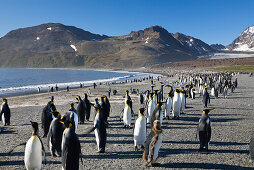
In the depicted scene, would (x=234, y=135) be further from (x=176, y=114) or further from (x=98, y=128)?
(x=98, y=128)

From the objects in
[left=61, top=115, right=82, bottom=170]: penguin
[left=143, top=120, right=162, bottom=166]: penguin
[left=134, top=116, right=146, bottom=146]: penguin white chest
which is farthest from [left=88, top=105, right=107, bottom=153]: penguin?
[left=61, top=115, right=82, bottom=170]: penguin

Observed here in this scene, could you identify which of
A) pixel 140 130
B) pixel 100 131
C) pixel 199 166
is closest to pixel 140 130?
pixel 140 130

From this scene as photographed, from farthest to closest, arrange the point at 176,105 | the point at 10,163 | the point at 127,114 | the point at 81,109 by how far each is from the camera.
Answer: the point at 176,105 → the point at 81,109 → the point at 127,114 → the point at 10,163

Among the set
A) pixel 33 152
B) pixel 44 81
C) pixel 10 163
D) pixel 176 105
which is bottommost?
pixel 10 163

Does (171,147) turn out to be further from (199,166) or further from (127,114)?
(127,114)

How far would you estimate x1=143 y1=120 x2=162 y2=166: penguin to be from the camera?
5762 millimetres

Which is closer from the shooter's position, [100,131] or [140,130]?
[100,131]

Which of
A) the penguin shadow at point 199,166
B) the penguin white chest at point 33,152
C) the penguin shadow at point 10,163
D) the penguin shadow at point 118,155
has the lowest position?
the penguin shadow at point 10,163

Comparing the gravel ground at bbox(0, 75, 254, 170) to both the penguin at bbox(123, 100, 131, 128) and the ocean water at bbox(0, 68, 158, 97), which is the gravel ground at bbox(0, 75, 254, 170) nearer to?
the penguin at bbox(123, 100, 131, 128)

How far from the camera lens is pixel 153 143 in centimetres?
576

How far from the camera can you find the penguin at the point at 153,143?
5.76m

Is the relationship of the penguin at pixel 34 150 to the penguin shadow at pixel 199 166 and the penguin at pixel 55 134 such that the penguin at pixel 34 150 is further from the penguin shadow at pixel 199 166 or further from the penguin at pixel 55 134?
the penguin shadow at pixel 199 166

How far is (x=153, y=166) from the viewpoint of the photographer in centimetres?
614

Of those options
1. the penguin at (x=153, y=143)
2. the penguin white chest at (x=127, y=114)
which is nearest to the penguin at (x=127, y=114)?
the penguin white chest at (x=127, y=114)
